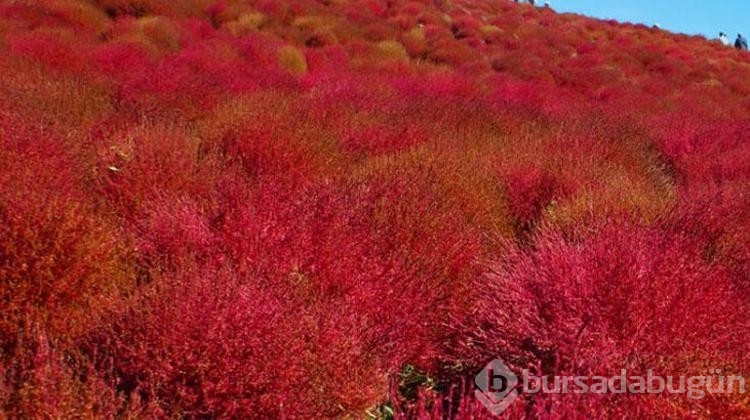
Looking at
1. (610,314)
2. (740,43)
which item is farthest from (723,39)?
(610,314)

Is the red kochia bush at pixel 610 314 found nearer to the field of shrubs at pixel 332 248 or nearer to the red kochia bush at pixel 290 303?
the field of shrubs at pixel 332 248

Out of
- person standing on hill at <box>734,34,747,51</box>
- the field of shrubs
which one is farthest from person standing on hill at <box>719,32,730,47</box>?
the field of shrubs

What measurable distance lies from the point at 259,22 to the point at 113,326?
10.1m

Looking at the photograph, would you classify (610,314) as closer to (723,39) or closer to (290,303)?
(290,303)

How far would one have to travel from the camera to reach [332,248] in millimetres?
3059

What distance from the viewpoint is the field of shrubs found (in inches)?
86.4

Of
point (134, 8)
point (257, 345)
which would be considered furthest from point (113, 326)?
point (134, 8)

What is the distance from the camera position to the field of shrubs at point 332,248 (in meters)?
2.20

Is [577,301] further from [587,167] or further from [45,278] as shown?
[587,167]

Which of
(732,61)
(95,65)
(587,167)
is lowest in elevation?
(95,65)

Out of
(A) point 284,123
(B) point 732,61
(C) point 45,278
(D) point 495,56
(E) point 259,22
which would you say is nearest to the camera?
(C) point 45,278

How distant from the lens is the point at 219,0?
12.1 meters

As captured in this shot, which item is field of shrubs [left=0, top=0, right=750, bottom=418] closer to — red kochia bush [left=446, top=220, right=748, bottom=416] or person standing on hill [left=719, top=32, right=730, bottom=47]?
red kochia bush [left=446, top=220, right=748, bottom=416]

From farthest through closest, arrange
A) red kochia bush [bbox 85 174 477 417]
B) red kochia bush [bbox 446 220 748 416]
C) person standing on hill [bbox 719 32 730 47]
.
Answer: person standing on hill [bbox 719 32 730 47] < red kochia bush [bbox 446 220 748 416] < red kochia bush [bbox 85 174 477 417]
